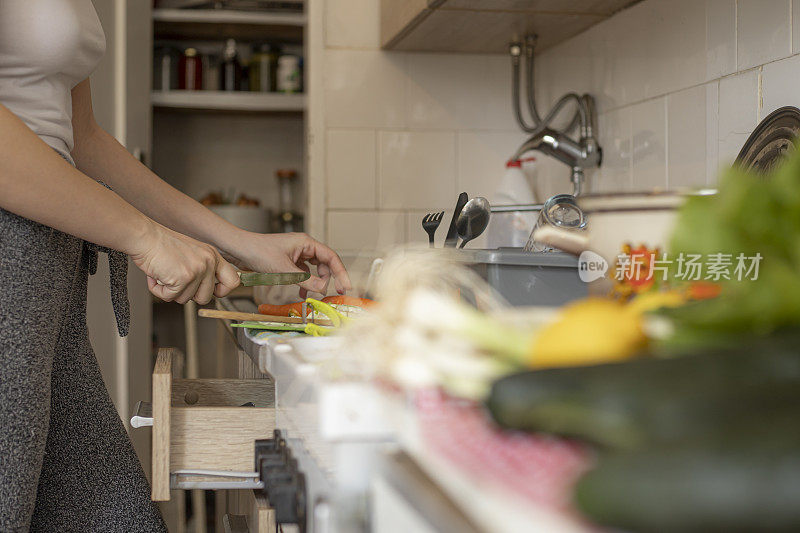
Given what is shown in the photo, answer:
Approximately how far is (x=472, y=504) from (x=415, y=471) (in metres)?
0.08

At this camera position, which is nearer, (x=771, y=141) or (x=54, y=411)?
(x=54, y=411)

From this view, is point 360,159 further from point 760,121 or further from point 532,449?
point 532,449

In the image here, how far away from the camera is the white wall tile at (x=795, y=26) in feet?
3.90

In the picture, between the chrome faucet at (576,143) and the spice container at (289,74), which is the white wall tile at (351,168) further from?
the spice container at (289,74)

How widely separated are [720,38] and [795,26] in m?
0.22

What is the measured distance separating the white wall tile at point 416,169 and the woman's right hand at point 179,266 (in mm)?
1298

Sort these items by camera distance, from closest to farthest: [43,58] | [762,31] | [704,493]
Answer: [704,493]
[43,58]
[762,31]

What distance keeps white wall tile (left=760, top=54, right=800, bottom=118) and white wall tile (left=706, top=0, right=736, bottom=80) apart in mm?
99

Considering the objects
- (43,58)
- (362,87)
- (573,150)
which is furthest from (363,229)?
(43,58)

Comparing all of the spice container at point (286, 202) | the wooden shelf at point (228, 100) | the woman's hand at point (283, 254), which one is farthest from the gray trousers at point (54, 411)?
the spice container at point (286, 202)

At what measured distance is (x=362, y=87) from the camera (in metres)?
2.19

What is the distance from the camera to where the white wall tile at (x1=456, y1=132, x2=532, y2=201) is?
88.7 inches

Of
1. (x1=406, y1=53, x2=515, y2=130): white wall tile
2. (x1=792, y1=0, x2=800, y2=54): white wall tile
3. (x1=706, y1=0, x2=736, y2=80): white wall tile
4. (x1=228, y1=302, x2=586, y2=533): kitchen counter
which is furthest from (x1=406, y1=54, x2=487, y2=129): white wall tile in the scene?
(x1=228, y1=302, x2=586, y2=533): kitchen counter

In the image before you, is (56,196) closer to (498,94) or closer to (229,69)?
(498,94)
